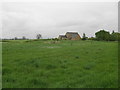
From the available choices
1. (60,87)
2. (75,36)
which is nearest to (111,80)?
(60,87)

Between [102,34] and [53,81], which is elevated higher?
[102,34]

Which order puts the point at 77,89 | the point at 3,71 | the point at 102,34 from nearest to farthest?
the point at 77,89, the point at 3,71, the point at 102,34

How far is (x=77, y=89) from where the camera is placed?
442cm

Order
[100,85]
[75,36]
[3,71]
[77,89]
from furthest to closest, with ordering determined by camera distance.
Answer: [75,36] < [3,71] < [100,85] < [77,89]

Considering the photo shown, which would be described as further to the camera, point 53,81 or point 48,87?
point 53,81

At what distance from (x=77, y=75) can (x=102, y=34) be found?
59210mm

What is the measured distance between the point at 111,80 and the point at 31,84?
290cm

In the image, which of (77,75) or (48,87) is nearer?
(48,87)

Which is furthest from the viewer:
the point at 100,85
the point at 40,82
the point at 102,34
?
the point at 102,34

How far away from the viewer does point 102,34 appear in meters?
62.1

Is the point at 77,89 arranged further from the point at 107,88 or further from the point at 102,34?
the point at 102,34

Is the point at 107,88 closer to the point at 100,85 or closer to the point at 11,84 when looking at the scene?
the point at 100,85

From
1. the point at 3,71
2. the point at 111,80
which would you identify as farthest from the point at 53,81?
the point at 3,71

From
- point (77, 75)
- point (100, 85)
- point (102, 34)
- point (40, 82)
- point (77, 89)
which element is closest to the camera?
point (77, 89)
